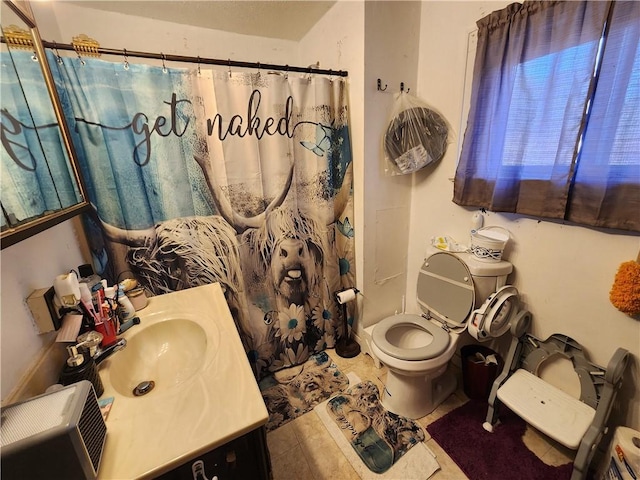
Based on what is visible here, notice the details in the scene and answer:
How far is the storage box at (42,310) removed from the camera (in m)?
0.74

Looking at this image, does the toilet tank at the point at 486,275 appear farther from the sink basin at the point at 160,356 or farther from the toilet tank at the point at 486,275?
the sink basin at the point at 160,356

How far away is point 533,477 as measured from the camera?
1169 millimetres

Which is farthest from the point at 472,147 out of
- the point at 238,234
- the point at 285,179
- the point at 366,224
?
the point at 238,234

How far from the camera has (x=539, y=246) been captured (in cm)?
128

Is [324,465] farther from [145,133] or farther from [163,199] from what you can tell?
[145,133]

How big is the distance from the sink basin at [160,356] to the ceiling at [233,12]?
170 cm

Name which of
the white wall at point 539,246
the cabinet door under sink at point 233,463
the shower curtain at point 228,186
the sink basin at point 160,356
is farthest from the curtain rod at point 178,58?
the cabinet door under sink at point 233,463

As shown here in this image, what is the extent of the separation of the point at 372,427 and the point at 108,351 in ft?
4.25

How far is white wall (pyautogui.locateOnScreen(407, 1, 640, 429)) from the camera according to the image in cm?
108

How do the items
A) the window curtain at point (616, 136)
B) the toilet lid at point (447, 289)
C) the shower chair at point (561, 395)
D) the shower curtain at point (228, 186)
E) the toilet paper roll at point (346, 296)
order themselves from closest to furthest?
the window curtain at point (616, 136) → the shower chair at point (561, 395) → the shower curtain at point (228, 186) → the toilet lid at point (447, 289) → the toilet paper roll at point (346, 296)

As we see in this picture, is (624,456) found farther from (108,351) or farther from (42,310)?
(42,310)

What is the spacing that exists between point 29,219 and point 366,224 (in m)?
1.48

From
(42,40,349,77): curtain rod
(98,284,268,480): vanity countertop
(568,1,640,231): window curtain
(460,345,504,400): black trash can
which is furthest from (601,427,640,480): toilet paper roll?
(42,40,349,77): curtain rod

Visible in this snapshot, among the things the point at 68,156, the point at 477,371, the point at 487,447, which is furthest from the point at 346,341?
the point at 68,156
